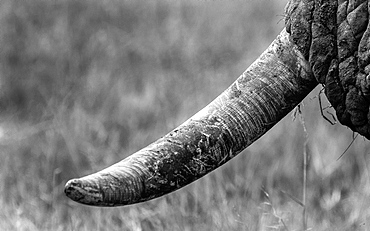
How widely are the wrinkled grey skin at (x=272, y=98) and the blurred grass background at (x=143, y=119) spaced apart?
653 mm

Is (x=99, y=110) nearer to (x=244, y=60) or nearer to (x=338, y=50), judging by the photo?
(x=244, y=60)

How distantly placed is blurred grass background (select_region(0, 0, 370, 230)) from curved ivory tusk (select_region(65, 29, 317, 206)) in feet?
2.09

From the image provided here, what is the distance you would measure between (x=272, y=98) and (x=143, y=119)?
110 inches

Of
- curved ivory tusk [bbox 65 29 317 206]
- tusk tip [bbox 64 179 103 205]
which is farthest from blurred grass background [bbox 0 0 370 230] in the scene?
tusk tip [bbox 64 179 103 205]

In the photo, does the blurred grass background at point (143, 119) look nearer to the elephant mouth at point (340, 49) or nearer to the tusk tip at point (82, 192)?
the elephant mouth at point (340, 49)

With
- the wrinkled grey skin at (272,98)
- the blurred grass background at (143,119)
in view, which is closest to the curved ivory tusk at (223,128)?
the wrinkled grey skin at (272,98)

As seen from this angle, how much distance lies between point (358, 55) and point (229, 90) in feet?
1.20

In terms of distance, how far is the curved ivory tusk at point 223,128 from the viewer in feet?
5.69

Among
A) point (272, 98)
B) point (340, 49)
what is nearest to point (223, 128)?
point (272, 98)

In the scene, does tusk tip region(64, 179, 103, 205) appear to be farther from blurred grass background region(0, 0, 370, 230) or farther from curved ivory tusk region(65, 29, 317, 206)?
blurred grass background region(0, 0, 370, 230)

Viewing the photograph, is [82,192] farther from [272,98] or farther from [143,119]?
[143,119]

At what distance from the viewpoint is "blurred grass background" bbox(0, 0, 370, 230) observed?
122 inches

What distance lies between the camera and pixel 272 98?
73.5 inches

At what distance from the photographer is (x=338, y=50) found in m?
1.79
